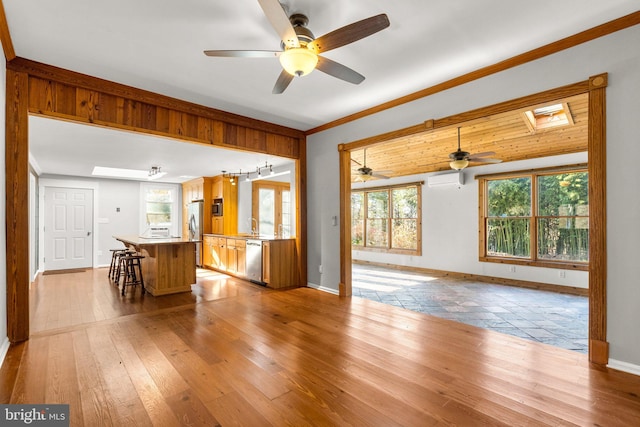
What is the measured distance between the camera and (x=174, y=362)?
97.4 inches

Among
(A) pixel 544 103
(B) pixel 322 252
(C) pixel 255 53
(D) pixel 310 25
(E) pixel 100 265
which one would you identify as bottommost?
(E) pixel 100 265

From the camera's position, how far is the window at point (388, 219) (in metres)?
7.78

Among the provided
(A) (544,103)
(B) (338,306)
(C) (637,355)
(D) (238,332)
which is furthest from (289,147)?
(C) (637,355)

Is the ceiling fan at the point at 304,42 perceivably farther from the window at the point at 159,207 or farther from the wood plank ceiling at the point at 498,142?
the window at the point at 159,207

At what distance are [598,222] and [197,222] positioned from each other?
765 centimetres

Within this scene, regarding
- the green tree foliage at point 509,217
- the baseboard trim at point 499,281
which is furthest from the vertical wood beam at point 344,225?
the green tree foliage at point 509,217

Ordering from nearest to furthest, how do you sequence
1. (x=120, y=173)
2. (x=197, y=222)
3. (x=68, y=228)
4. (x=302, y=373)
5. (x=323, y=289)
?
(x=302, y=373) → (x=323, y=289) → (x=68, y=228) → (x=120, y=173) → (x=197, y=222)

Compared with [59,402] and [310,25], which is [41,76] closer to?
[310,25]

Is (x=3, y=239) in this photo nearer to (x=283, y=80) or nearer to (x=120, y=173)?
(x=283, y=80)

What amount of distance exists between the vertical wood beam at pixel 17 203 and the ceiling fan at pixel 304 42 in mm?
2102

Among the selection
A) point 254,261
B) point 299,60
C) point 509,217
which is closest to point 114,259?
point 254,261

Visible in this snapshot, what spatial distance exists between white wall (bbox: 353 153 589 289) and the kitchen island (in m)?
5.08

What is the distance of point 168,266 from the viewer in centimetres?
488

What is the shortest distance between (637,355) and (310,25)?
3496mm
